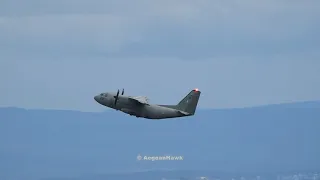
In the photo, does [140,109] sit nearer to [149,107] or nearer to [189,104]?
[149,107]

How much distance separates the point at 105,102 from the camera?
470ft

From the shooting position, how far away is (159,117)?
141750mm

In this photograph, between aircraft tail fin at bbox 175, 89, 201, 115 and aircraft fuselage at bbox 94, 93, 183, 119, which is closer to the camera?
aircraft tail fin at bbox 175, 89, 201, 115

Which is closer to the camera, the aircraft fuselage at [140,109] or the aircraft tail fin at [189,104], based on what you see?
the aircraft tail fin at [189,104]

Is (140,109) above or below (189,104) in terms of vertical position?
below

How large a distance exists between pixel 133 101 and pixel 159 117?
3.60m

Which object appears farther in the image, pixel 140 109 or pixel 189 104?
pixel 140 109

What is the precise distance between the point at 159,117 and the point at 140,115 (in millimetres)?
2257

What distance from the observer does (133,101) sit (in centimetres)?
14138

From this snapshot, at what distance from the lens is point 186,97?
14212 cm

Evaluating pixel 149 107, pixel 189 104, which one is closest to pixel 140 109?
pixel 149 107

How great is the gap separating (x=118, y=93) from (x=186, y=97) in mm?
8028

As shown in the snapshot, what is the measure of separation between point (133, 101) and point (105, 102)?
379 cm

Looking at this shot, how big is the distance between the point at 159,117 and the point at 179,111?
2.64 meters
